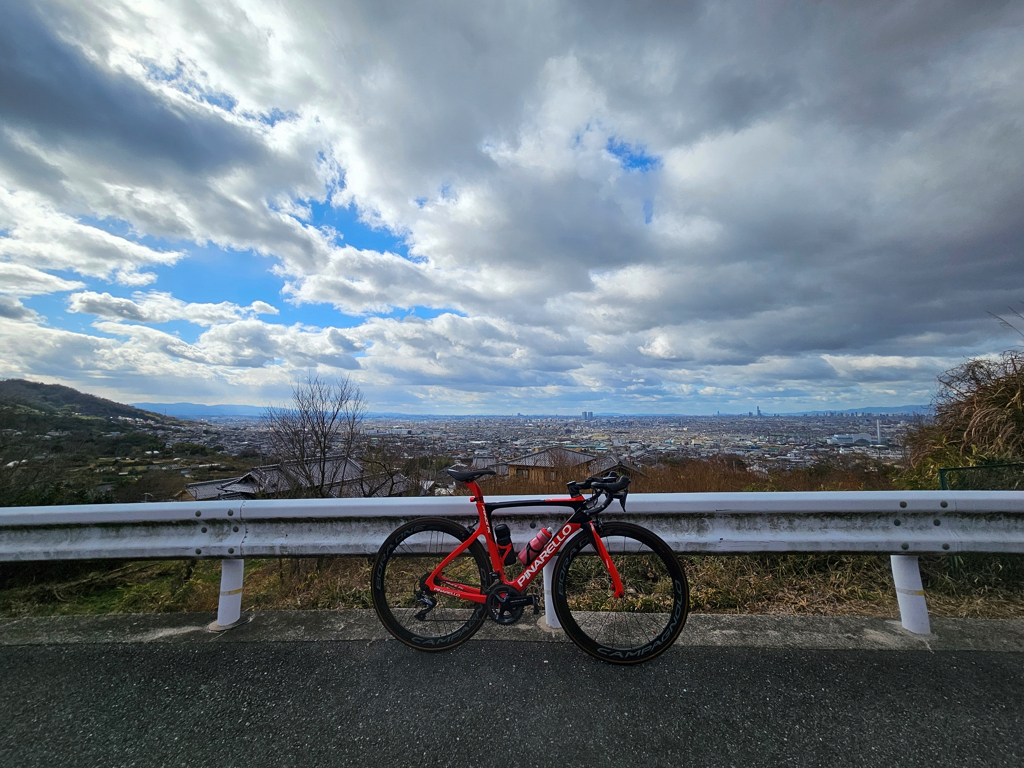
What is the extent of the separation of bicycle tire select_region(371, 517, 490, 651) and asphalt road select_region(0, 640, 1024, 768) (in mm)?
117

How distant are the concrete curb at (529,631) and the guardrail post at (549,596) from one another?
6 cm

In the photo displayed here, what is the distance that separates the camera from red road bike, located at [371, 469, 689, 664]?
242 cm

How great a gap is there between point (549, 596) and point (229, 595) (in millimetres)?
2096

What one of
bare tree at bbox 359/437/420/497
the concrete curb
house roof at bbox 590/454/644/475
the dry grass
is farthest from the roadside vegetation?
bare tree at bbox 359/437/420/497

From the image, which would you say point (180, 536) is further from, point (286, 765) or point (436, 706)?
point (436, 706)

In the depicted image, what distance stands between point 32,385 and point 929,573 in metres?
19.7

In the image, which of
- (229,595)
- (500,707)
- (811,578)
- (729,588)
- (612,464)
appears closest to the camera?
(500,707)

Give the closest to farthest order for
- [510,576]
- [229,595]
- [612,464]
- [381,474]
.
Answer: [510,576] → [229,595] → [612,464] → [381,474]

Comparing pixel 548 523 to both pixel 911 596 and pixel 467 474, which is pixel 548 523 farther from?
pixel 911 596

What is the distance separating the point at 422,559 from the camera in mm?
2861

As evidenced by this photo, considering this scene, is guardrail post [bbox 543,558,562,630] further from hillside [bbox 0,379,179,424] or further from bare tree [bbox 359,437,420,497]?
hillside [bbox 0,379,179,424]

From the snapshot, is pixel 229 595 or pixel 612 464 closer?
pixel 229 595

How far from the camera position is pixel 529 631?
265 cm

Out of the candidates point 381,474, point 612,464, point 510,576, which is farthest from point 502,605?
point 381,474
